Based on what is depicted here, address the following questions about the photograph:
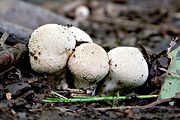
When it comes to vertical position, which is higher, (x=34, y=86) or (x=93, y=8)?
(x=93, y=8)

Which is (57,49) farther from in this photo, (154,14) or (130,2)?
(130,2)

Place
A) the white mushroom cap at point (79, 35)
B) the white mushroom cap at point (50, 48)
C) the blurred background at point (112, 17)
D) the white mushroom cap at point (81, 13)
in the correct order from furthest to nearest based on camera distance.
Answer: the white mushroom cap at point (81, 13) < the blurred background at point (112, 17) < the white mushroom cap at point (79, 35) < the white mushroom cap at point (50, 48)

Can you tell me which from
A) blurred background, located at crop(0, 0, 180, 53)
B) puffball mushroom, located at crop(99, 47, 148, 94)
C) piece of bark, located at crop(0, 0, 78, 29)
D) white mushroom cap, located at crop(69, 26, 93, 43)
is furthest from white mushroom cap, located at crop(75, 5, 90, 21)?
puffball mushroom, located at crop(99, 47, 148, 94)

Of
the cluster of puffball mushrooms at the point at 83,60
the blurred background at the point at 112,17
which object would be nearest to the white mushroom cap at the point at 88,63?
the cluster of puffball mushrooms at the point at 83,60

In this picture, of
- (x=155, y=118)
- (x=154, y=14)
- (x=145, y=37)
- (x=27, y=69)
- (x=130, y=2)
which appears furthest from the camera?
(x=130, y=2)

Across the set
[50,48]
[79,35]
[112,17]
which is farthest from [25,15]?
[50,48]

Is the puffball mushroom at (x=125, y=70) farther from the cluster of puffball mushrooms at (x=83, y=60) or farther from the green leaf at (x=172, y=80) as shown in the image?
the green leaf at (x=172, y=80)

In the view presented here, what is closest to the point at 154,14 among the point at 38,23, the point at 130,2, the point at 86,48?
the point at 130,2
